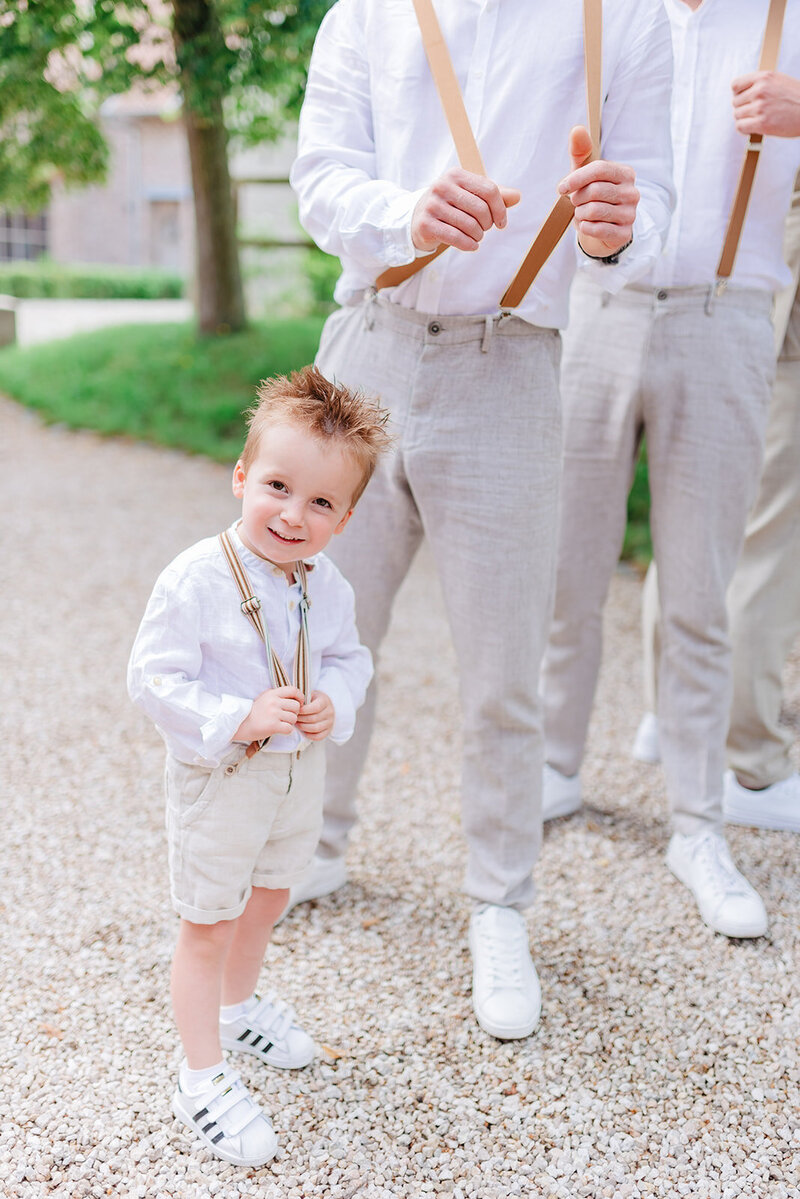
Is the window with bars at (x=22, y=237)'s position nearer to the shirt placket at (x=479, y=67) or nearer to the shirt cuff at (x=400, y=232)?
the shirt placket at (x=479, y=67)

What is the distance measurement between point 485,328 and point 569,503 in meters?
0.74

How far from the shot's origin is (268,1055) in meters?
2.07

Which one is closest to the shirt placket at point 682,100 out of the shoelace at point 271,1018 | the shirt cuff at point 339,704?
the shirt cuff at point 339,704

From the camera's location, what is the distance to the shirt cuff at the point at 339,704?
5.90 ft

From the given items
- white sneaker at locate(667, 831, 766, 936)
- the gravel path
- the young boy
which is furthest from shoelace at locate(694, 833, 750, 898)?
the young boy

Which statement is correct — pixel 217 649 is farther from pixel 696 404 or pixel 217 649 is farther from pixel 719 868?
pixel 719 868

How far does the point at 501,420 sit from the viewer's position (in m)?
2.09

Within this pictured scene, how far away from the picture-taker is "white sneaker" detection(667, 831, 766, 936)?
2.54 meters

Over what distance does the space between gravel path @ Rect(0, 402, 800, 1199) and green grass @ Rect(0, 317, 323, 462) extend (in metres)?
4.85

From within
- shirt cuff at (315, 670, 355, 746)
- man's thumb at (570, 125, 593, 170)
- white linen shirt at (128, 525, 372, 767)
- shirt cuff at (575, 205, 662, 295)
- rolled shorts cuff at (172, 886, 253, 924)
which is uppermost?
man's thumb at (570, 125, 593, 170)

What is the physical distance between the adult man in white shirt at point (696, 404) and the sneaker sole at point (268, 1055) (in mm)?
1046

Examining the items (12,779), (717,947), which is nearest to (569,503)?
(717,947)

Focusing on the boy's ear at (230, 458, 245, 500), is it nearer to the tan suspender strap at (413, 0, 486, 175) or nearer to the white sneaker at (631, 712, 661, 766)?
the tan suspender strap at (413, 0, 486, 175)

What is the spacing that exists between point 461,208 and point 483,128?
1.17 feet
